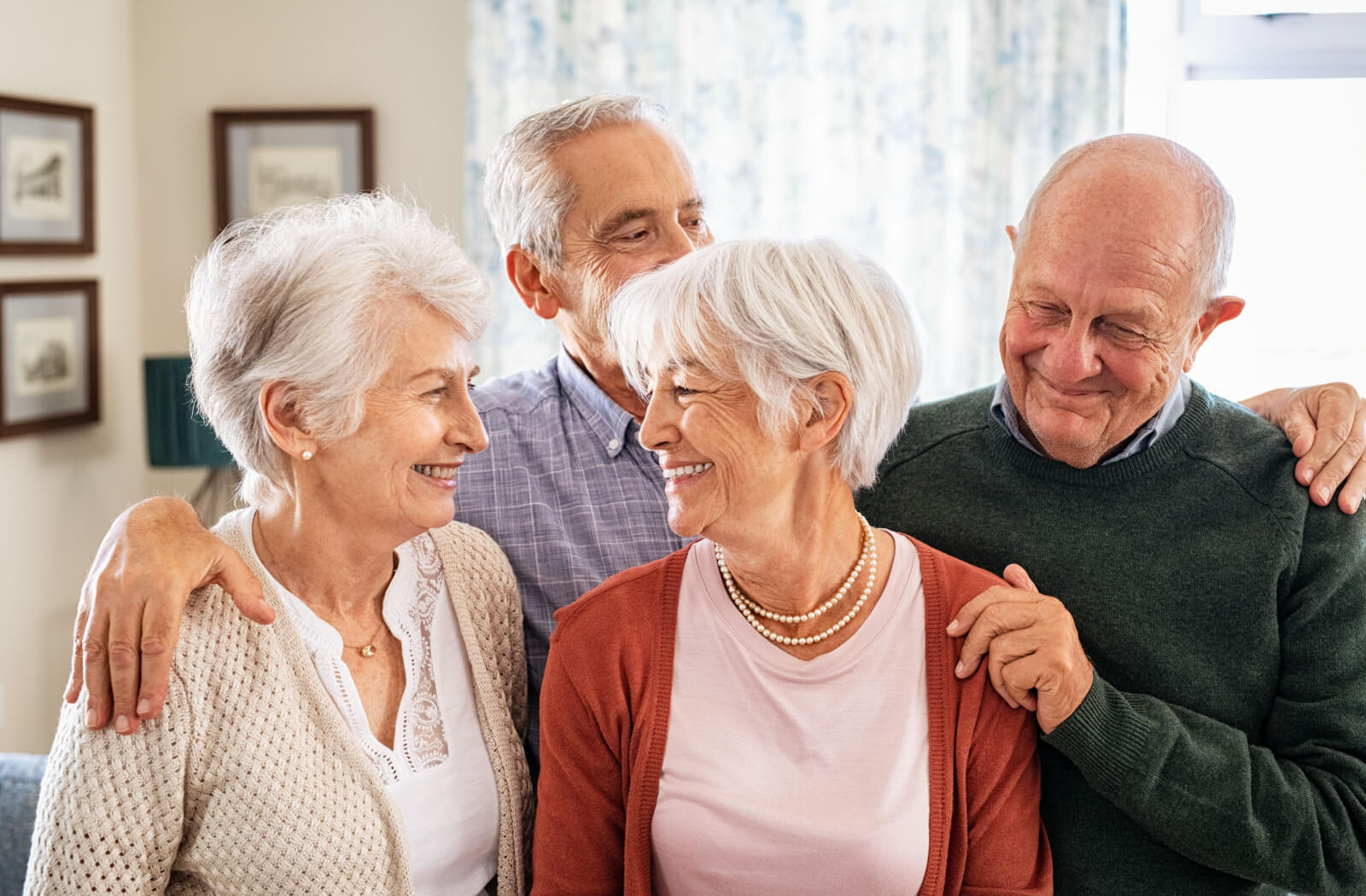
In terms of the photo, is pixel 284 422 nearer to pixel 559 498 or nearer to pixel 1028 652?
pixel 559 498

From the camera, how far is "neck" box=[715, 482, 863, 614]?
151 centimetres

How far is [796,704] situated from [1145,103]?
10.8ft

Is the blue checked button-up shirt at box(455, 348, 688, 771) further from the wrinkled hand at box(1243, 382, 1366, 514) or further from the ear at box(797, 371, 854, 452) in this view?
the wrinkled hand at box(1243, 382, 1366, 514)

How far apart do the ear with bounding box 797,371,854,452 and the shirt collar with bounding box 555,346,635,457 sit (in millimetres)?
565

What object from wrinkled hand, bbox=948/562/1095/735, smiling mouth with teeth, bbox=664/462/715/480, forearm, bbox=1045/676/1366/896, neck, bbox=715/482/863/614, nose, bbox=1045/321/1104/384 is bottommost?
forearm, bbox=1045/676/1366/896

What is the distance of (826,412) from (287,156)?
10.4 ft

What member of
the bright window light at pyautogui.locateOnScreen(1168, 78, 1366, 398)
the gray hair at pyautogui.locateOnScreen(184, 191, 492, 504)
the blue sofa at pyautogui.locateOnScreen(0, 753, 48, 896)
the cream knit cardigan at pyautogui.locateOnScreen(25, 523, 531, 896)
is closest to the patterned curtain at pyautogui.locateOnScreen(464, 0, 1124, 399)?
the bright window light at pyautogui.locateOnScreen(1168, 78, 1366, 398)

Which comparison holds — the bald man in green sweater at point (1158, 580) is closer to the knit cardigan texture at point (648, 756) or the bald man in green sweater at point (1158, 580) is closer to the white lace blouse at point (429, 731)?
the knit cardigan texture at point (648, 756)

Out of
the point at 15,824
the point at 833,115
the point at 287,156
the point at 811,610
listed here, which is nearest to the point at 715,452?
the point at 811,610

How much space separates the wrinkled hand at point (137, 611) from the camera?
53.1 inches

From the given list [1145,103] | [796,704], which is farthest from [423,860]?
[1145,103]

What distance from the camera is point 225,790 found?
56.3 inches

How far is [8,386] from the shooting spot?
3506 mm

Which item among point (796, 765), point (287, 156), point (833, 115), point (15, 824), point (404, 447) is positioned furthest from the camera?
point (287, 156)
